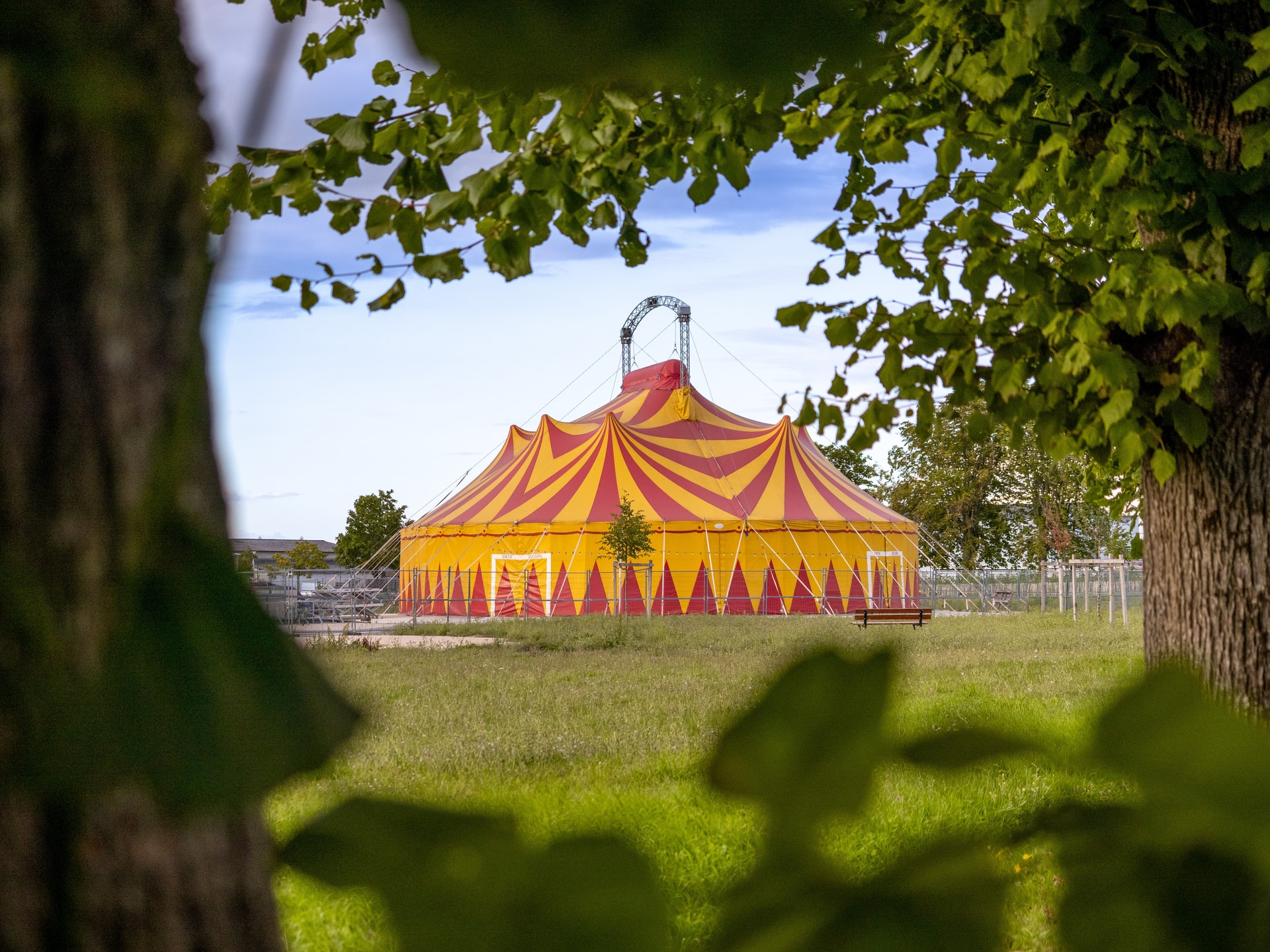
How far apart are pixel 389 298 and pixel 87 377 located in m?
1.74

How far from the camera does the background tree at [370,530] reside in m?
20.5

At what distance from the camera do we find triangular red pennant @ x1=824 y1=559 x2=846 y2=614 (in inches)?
624

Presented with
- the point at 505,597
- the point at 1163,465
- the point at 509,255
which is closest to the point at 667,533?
the point at 505,597

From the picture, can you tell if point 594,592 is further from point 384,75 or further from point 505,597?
point 384,75

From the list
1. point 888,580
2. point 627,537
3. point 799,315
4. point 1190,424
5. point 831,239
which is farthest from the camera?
point 888,580

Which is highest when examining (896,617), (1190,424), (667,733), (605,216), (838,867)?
(605,216)

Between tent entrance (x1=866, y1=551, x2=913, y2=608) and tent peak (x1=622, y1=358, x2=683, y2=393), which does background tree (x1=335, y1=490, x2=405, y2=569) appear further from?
tent entrance (x1=866, y1=551, x2=913, y2=608)

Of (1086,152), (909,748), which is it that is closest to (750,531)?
(1086,152)

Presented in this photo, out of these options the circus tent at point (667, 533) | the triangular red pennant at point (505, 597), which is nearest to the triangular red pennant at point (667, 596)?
the circus tent at point (667, 533)

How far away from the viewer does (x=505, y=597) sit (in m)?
15.9

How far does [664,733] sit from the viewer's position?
489 centimetres

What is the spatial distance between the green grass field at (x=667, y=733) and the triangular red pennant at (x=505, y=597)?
3.01 meters

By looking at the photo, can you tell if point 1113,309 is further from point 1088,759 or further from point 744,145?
point 1088,759

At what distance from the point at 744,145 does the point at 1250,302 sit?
1374 millimetres
